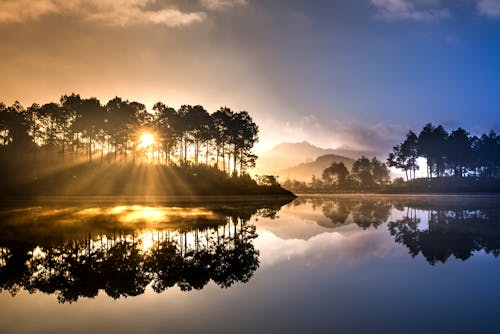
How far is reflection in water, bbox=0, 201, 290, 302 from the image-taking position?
40.5ft

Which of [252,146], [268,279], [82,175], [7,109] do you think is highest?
[7,109]

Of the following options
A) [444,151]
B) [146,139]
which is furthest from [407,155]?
[146,139]

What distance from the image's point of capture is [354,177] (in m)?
170

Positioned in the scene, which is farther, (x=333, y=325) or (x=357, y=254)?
(x=357, y=254)

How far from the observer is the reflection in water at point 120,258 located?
12359 millimetres

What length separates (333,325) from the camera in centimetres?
840

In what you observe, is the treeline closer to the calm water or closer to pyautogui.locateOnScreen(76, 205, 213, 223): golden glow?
pyautogui.locateOnScreen(76, 205, 213, 223): golden glow

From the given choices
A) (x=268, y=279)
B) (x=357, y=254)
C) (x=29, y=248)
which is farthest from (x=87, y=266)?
(x=357, y=254)

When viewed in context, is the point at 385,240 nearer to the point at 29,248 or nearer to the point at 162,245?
the point at 162,245

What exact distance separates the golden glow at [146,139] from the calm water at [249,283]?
7653 cm

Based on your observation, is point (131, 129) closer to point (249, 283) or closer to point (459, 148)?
point (249, 283)

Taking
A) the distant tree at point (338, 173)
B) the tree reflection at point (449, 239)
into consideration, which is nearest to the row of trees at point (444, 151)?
the distant tree at point (338, 173)

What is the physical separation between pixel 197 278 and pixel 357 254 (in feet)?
28.9

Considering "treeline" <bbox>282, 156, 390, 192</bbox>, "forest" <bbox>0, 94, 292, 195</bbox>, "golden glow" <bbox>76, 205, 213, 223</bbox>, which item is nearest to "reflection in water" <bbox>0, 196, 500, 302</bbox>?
"golden glow" <bbox>76, 205, 213, 223</bbox>
